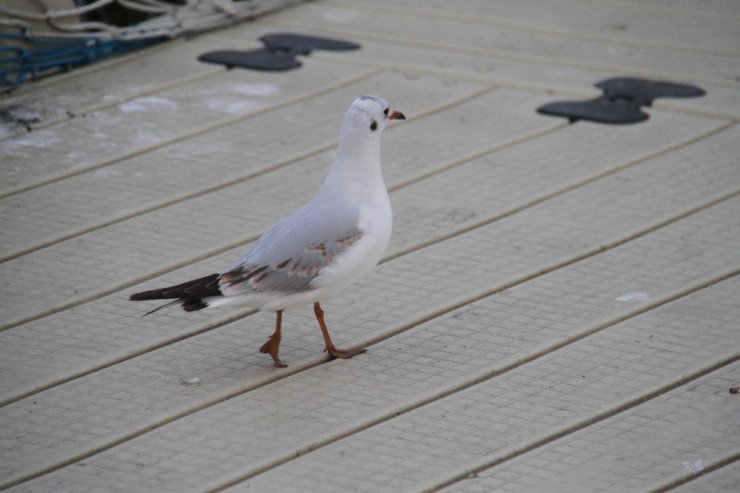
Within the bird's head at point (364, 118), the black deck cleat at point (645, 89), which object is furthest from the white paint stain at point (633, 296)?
the black deck cleat at point (645, 89)

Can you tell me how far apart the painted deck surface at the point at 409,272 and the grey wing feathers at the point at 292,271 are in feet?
0.82

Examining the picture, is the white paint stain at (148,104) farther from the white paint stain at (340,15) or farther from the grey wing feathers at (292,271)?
the grey wing feathers at (292,271)

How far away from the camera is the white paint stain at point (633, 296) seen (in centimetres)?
354

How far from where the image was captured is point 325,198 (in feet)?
10.8

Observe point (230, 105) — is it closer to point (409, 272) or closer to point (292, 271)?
point (409, 272)

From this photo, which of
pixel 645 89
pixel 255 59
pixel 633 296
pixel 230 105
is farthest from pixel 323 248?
pixel 255 59

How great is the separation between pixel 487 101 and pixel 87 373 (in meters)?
2.33

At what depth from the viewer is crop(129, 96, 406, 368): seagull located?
3.16 meters

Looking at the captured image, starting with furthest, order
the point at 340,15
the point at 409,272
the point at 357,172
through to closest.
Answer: the point at 340,15, the point at 409,272, the point at 357,172

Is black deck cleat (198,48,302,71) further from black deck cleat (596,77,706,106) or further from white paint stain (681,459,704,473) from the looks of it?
white paint stain (681,459,704,473)

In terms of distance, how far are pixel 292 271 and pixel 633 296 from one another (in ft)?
3.38

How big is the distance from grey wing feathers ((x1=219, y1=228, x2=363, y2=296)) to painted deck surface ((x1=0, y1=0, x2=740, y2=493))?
0.82 ft

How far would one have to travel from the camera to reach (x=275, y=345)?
10.7 ft

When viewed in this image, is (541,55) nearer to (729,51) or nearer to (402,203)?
(729,51)
